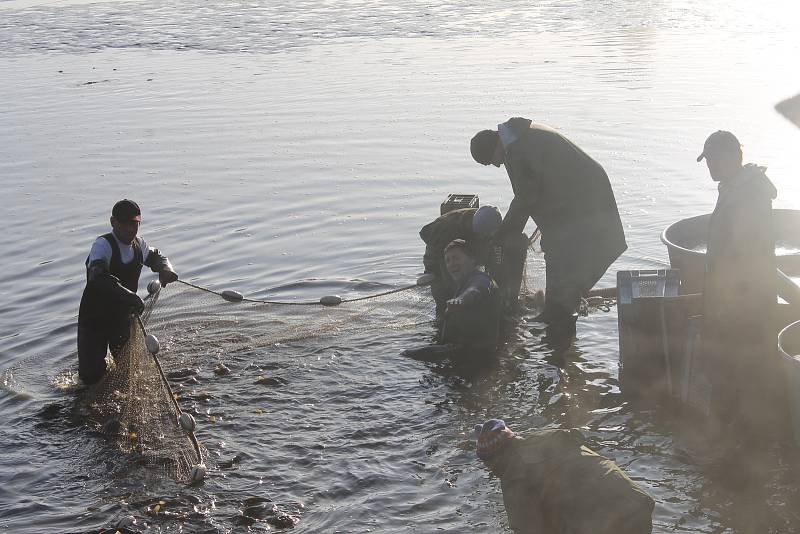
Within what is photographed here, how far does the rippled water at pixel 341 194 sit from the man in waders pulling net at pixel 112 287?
545 mm

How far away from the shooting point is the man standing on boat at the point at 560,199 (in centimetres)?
832

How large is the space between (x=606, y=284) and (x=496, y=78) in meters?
11.6

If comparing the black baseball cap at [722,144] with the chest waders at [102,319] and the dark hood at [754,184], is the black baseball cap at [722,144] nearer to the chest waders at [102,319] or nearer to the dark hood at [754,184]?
the dark hood at [754,184]

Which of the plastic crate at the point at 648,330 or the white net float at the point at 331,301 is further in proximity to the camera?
the white net float at the point at 331,301

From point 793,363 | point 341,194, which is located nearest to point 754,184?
point 793,363

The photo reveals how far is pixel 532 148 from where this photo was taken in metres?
8.30

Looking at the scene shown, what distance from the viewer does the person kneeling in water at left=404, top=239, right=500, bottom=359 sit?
859 cm

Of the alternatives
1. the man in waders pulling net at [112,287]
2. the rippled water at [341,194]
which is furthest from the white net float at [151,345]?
the rippled water at [341,194]

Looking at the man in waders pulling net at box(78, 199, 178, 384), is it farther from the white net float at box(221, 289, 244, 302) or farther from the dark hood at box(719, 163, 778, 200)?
the dark hood at box(719, 163, 778, 200)

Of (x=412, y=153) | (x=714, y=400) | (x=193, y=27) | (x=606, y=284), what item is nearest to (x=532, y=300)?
(x=606, y=284)

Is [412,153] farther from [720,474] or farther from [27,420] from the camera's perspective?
[720,474]

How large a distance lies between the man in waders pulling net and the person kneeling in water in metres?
2.49

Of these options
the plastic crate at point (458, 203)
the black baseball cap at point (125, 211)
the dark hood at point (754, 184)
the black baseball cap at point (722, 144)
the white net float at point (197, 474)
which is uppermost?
the black baseball cap at point (722, 144)

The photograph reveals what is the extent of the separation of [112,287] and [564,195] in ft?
12.5
